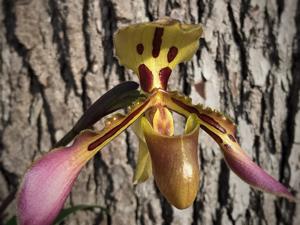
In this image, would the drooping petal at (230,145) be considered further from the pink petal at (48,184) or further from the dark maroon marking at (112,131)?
the pink petal at (48,184)

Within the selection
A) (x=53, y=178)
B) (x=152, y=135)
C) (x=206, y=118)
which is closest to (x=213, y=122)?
(x=206, y=118)

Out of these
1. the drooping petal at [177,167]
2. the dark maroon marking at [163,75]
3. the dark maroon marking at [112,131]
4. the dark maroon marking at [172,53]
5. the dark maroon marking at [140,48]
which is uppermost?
the dark maroon marking at [140,48]

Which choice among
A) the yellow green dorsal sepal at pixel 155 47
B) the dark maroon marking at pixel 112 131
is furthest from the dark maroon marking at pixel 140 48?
the dark maroon marking at pixel 112 131

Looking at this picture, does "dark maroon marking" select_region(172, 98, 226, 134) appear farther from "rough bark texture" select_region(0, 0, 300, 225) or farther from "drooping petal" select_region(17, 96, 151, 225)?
"rough bark texture" select_region(0, 0, 300, 225)

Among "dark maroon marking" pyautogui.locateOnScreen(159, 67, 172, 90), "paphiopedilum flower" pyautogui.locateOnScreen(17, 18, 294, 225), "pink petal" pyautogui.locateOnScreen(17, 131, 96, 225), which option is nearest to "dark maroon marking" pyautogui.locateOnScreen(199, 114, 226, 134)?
"paphiopedilum flower" pyautogui.locateOnScreen(17, 18, 294, 225)

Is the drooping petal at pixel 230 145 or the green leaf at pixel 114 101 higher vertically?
the green leaf at pixel 114 101
